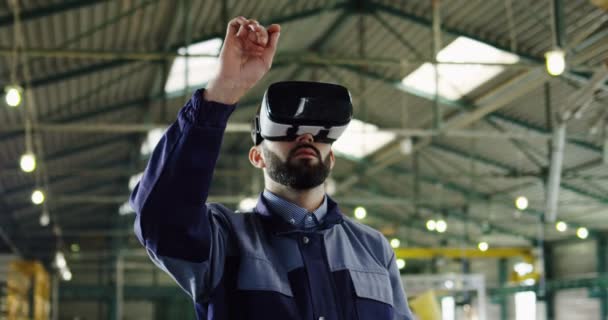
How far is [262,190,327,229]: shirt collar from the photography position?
170 cm

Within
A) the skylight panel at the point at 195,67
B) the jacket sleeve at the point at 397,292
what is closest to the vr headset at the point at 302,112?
the jacket sleeve at the point at 397,292

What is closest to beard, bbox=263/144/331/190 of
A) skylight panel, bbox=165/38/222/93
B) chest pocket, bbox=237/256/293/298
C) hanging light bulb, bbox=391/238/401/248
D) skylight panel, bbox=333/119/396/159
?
chest pocket, bbox=237/256/293/298

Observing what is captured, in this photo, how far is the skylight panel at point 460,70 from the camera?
Result: 14930mm

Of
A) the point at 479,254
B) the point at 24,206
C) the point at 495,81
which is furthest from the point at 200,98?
the point at 479,254

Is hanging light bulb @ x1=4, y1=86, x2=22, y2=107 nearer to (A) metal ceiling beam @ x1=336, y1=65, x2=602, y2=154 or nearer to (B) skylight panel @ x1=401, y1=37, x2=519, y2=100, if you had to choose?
(B) skylight panel @ x1=401, y1=37, x2=519, y2=100

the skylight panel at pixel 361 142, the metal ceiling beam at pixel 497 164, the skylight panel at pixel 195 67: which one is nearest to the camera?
the skylight panel at pixel 195 67

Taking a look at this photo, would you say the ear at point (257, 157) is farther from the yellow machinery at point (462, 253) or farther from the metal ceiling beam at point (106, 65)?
the yellow machinery at point (462, 253)

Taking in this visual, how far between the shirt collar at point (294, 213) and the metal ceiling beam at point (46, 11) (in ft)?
31.2

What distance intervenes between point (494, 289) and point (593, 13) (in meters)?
19.4

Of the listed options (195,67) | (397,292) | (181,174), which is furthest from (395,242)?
(181,174)

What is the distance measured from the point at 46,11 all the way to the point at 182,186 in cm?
986

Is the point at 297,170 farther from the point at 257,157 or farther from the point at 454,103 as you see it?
the point at 454,103

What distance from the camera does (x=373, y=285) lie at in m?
1.73

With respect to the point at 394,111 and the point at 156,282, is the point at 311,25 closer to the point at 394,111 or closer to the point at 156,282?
the point at 394,111
